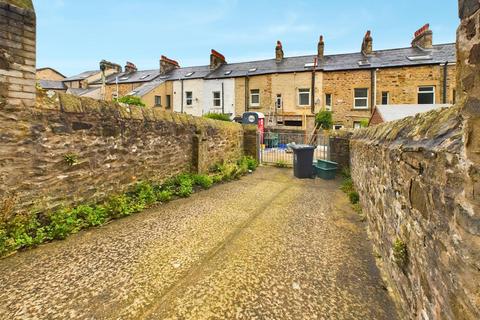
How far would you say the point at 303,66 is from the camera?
69.8 feet

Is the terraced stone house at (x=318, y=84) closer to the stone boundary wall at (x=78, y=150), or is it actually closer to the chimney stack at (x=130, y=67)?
the chimney stack at (x=130, y=67)

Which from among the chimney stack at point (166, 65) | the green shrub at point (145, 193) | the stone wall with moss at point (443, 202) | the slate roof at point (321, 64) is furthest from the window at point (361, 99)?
the chimney stack at point (166, 65)

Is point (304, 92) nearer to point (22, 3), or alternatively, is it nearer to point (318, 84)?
point (318, 84)

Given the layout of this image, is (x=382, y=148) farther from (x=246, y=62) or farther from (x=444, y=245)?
(x=246, y=62)

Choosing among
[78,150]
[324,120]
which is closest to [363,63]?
[324,120]

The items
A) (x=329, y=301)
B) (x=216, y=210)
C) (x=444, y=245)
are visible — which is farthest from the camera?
(x=216, y=210)

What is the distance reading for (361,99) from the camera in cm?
1942

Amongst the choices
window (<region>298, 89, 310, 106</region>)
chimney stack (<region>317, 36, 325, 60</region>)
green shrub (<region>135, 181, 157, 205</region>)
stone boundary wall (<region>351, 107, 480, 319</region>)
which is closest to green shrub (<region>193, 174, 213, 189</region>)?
green shrub (<region>135, 181, 157, 205</region>)

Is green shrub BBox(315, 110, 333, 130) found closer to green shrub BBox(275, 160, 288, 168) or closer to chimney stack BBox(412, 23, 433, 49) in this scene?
green shrub BBox(275, 160, 288, 168)

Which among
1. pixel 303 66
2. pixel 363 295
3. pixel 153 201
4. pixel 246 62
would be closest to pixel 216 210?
pixel 153 201

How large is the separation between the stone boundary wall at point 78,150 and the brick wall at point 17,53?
0.57 feet

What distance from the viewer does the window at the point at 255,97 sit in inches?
876

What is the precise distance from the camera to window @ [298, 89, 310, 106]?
2053 cm

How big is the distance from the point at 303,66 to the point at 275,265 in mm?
21253
